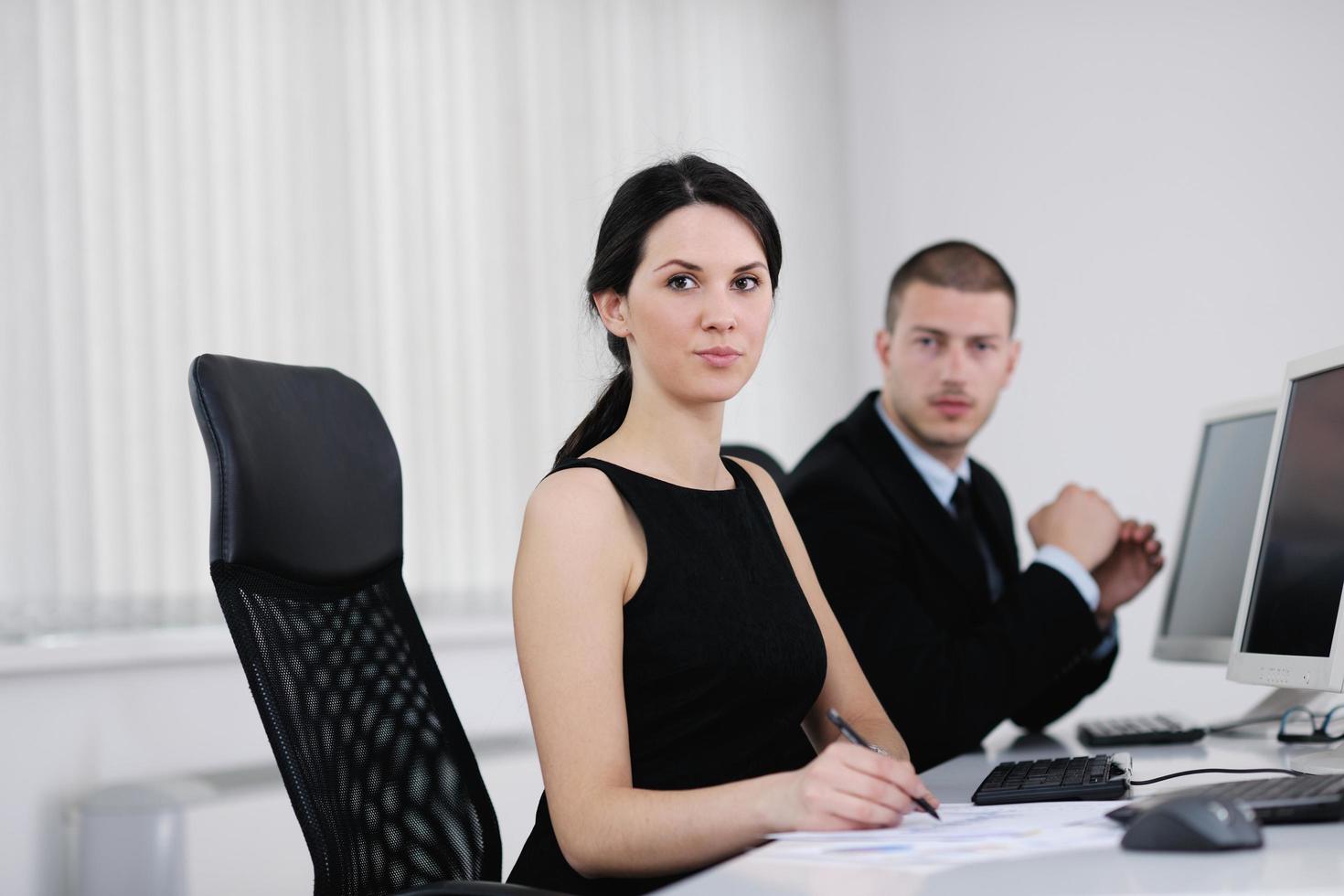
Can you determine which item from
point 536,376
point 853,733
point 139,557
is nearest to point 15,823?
point 139,557

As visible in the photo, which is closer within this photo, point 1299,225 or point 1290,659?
point 1290,659

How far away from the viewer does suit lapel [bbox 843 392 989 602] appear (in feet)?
6.73

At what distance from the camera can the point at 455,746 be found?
61.1 inches

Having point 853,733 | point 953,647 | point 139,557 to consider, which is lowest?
point 139,557

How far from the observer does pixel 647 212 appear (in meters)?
1.45

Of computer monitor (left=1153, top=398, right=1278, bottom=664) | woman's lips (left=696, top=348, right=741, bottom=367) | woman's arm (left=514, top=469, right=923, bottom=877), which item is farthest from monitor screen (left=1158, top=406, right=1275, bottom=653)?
woman's arm (left=514, top=469, right=923, bottom=877)

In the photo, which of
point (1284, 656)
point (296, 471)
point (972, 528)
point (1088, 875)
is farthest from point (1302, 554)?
point (296, 471)

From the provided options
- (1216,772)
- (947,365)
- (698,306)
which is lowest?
(1216,772)

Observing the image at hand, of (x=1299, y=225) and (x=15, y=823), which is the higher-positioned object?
(x=1299, y=225)

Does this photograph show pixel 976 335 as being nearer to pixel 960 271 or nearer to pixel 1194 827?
pixel 960 271

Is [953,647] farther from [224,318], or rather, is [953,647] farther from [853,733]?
[224,318]

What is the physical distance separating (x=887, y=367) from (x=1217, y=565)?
2.15 feet

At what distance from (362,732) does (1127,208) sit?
2847 millimetres

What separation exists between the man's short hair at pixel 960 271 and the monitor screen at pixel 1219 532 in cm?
42
